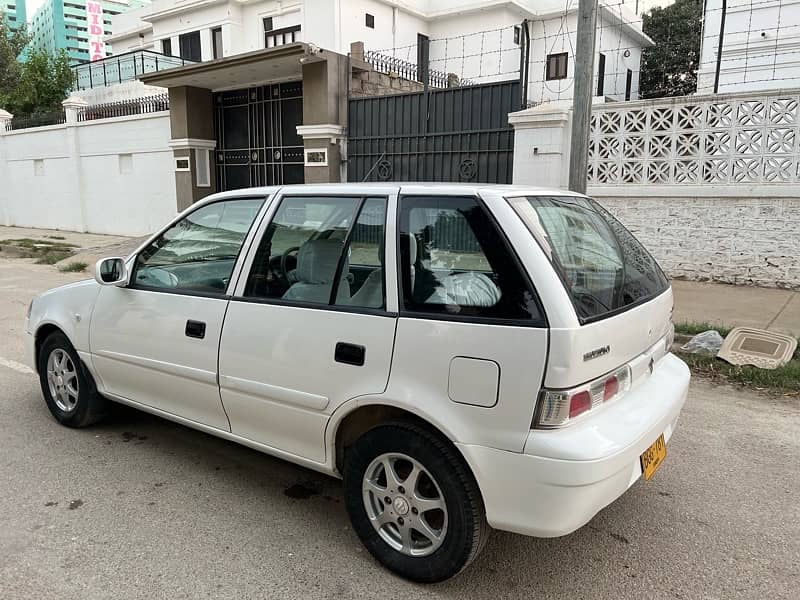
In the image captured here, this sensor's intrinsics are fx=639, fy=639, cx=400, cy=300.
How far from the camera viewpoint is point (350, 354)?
2.78 m

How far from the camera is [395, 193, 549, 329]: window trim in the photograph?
240cm

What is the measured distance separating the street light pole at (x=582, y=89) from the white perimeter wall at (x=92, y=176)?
12.1 metres

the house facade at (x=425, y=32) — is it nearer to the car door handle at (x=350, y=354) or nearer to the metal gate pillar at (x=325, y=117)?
the metal gate pillar at (x=325, y=117)

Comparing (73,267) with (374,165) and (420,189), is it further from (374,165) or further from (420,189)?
(420,189)

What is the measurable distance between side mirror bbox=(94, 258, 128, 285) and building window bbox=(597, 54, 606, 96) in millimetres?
23132

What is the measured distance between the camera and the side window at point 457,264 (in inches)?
97.7

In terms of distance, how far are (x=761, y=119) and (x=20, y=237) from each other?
57.8 ft

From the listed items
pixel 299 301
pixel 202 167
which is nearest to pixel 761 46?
pixel 202 167

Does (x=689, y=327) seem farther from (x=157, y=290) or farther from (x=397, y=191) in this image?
(x=157, y=290)

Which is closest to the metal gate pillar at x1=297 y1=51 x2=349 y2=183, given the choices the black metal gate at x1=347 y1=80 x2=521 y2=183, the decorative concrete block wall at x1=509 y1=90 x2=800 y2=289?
the black metal gate at x1=347 y1=80 x2=521 y2=183

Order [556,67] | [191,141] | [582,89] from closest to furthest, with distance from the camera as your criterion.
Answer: [582,89]
[191,141]
[556,67]

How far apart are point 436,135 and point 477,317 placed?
30.8 feet

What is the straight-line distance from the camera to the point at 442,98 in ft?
37.0

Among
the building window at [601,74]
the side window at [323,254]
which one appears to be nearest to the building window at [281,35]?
the building window at [601,74]
